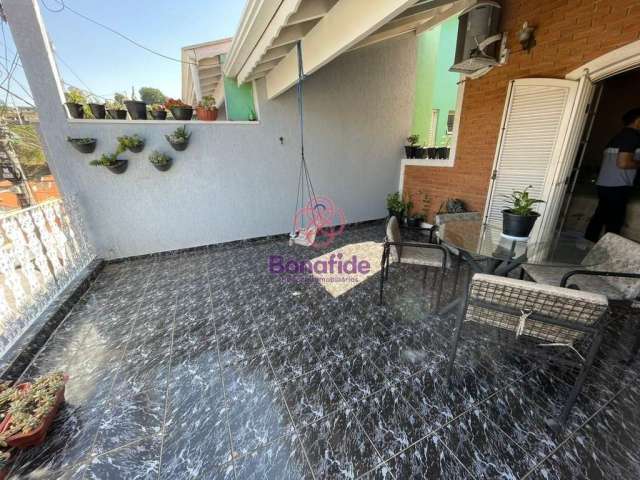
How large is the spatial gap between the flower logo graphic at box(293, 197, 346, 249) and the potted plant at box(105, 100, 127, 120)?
280 centimetres

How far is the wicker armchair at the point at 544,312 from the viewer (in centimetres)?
118

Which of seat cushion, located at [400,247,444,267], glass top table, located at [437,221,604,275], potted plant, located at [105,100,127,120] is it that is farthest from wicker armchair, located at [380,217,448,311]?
potted plant, located at [105,100,127,120]

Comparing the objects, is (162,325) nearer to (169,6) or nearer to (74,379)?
(74,379)

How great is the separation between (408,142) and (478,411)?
4.83 metres

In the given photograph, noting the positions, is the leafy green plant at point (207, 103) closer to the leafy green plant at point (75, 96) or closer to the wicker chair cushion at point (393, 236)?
the leafy green plant at point (75, 96)

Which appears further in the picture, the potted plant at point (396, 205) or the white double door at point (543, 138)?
the potted plant at point (396, 205)

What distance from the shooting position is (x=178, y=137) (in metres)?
3.41

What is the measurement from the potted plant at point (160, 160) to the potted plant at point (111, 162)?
0.33 meters

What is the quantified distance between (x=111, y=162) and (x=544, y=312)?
4481 millimetres

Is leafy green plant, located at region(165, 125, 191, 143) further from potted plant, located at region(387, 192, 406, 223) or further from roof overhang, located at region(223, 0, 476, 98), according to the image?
potted plant, located at region(387, 192, 406, 223)

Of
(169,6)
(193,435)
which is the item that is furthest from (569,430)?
(169,6)

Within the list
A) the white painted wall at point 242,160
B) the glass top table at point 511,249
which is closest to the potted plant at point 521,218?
the glass top table at point 511,249

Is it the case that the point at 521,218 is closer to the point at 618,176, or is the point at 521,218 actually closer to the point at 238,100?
the point at 618,176

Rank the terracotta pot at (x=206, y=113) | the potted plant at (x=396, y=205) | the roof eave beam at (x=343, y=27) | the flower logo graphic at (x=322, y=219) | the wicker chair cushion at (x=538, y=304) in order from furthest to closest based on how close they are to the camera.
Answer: the potted plant at (x=396, y=205)
the flower logo graphic at (x=322, y=219)
the terracotta pot at (x=206, y=113)
the roof eave beam at (x=343, y=27)
the wicker chair cushion at (x=538, y=304)
